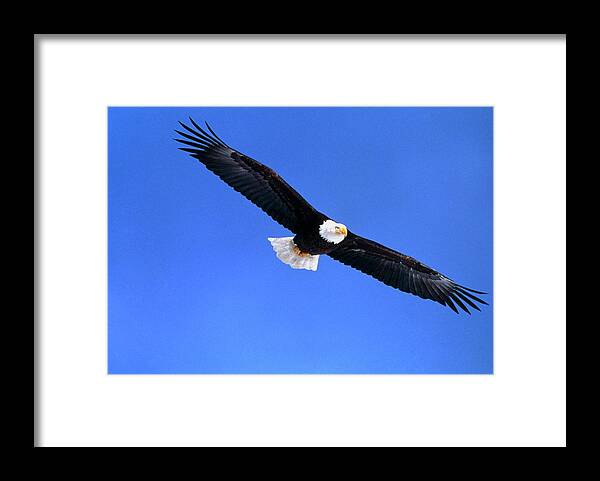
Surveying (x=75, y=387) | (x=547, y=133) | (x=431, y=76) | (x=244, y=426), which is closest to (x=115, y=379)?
(x=75, y=387)

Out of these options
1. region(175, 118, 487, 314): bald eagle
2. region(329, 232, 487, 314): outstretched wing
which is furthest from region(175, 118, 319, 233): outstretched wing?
region(329, 232, 487, 314): outstretched wing

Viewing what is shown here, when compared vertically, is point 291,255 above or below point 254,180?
below

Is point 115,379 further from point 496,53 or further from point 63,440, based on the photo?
point 496,53

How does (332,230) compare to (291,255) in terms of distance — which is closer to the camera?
(332,230)

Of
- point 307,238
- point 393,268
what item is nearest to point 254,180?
point 307,238

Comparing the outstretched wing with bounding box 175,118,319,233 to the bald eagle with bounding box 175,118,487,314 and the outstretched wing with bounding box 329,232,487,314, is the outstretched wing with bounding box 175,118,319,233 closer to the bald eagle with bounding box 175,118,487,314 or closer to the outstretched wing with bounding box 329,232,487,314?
the bald eagle with bounding box 175,118,487,314

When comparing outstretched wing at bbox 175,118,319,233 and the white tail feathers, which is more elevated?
outstretched wing at bbox 175,118,319,233

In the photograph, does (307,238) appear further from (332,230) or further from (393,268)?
(393,268)
